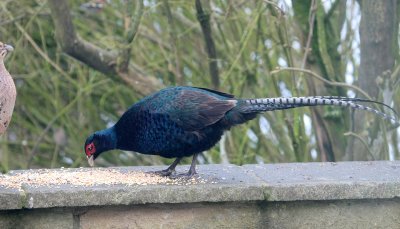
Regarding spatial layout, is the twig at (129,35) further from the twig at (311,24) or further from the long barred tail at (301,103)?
the long barred tail at (301,103)

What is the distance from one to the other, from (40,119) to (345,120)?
9.71ft

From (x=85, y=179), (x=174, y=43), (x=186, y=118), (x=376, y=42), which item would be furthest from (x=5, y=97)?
(x=174, y=43)

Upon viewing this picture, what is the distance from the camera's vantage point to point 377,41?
5840 mm

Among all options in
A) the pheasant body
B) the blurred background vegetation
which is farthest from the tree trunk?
the pheasant body

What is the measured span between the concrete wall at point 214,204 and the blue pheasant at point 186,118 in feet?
1.37

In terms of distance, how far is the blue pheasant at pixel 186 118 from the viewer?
14.6 ft

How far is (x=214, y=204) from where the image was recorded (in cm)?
392

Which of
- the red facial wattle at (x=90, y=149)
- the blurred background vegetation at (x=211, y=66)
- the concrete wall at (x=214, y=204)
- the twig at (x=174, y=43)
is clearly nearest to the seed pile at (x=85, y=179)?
the concrete wall at (x=214, y=204)

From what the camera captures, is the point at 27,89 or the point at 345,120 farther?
the point at 27,89

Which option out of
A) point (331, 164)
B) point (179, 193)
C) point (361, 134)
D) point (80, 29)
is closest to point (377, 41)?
point (361, 134)

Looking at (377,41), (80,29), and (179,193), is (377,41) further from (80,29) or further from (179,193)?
(80,29)

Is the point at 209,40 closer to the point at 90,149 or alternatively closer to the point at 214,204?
the point at 90,149

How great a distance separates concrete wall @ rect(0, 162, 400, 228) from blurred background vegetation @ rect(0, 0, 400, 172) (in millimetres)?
1684

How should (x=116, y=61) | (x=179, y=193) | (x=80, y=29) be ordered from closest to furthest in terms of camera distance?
(x=179, y=193) < (x=116, y=61) < (x=80, y=29)
